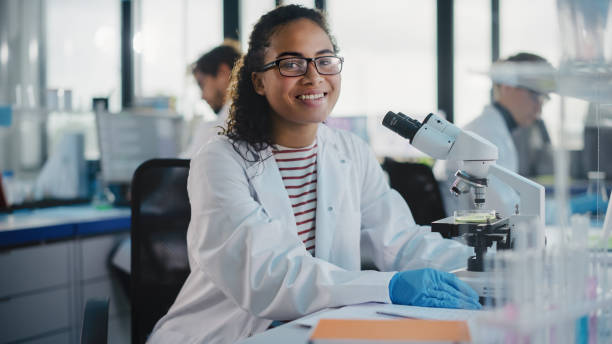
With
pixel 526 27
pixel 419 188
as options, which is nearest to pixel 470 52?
pixel 526 27

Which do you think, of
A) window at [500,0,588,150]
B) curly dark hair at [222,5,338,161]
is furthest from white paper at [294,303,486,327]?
window at [500,0,588,150]

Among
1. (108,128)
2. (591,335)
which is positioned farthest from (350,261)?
(108,128)

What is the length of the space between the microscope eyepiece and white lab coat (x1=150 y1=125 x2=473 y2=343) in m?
0.31

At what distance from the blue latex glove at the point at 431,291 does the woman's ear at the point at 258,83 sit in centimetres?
73

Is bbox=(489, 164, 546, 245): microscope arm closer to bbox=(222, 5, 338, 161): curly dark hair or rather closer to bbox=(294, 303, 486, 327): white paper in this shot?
bbox=(294, 303, 486, 327): white paper

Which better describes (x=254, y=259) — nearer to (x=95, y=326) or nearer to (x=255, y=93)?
(x=95, y=326)

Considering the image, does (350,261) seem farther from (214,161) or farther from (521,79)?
(521,79)

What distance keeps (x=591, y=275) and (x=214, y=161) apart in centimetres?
92

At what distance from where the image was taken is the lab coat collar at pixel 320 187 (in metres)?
1.50

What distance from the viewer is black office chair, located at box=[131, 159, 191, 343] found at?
1.56 meters

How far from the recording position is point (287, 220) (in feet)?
4.93

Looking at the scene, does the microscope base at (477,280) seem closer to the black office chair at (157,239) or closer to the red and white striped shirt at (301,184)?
the red and white striped shirt at (301,184)

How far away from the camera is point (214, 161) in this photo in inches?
56.6

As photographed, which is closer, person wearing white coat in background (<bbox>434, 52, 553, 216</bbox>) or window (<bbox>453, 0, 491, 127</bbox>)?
person wearing white coat in background (<bbox>434, 52, 553, 216</bbox>)
